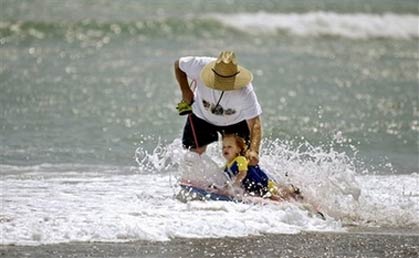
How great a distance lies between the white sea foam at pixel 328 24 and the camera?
95.0 ft

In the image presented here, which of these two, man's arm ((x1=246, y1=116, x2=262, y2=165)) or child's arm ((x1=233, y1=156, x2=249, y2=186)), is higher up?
man's arm ((x1=246, y1=116, x2=262, y2=165))

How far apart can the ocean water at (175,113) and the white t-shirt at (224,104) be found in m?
0.58

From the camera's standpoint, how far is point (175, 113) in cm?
1620

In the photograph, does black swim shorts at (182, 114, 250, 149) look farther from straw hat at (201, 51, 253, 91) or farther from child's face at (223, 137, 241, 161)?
straw hat at (201, 51, 253, 91)

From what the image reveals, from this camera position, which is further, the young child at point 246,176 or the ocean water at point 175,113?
the young child at point 246,176

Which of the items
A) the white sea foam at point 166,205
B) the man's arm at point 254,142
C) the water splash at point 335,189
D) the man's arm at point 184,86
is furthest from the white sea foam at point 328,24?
the man's arm at point 254,142

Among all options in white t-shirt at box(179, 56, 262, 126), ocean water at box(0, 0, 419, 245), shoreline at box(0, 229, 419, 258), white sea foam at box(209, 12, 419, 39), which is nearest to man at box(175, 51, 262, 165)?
white t-shirt at box(179, 56, 262, 126)

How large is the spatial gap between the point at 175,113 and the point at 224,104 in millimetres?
6549

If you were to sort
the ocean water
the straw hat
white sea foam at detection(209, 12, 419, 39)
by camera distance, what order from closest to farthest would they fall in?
the ocean water < the straw hat < white sea foam at detection(209, 12, 419, 39)

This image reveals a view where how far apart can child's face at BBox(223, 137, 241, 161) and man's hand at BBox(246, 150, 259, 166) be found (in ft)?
0.44

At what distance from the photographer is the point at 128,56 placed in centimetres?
2277

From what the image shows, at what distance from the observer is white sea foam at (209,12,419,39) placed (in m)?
29.0

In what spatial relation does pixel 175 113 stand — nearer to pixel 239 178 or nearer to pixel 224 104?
pixel 224 104

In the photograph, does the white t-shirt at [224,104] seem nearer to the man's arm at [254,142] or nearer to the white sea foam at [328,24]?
A: the man's arm at [254,142]
